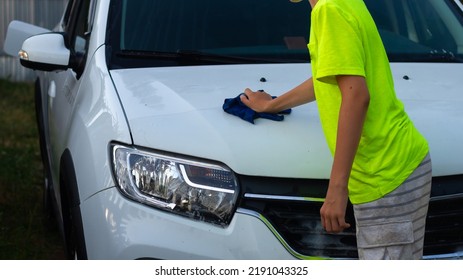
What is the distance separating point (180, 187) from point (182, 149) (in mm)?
130

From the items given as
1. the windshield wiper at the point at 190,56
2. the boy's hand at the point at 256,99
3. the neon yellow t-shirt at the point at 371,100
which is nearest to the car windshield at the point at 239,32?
the windshield wiper at the point at 190,56

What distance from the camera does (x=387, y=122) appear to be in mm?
2879

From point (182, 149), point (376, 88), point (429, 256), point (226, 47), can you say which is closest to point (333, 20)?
point (376, 88)

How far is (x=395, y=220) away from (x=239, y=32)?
5.30 ft

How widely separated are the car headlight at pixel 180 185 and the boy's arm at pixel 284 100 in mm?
288

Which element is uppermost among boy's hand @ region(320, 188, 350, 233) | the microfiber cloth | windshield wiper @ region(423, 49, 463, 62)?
windshield wiper @ region(423, 49, 463, 62)

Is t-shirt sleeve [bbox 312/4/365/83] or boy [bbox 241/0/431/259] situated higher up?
t-shirt sleeve [bbox 312/4/365/83]

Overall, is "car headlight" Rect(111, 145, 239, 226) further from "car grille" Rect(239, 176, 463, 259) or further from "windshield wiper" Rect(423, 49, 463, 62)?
"windshield wiper" Rect(423, 49, 463, 62)

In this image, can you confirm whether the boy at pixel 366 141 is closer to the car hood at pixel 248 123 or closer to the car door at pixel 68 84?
the car hood at pixel 248 123

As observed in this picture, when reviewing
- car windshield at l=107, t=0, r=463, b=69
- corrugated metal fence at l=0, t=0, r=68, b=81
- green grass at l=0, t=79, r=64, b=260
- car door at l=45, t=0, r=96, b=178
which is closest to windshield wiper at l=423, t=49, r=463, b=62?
car windshield at l=107, t=0, r=463, b=69

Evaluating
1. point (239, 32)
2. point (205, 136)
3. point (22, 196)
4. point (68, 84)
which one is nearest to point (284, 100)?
point (205, 136)

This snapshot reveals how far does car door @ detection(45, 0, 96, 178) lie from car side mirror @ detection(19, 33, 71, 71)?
44 millimetres

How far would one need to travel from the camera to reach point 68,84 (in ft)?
14.8

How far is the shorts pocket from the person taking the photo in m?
2.91
